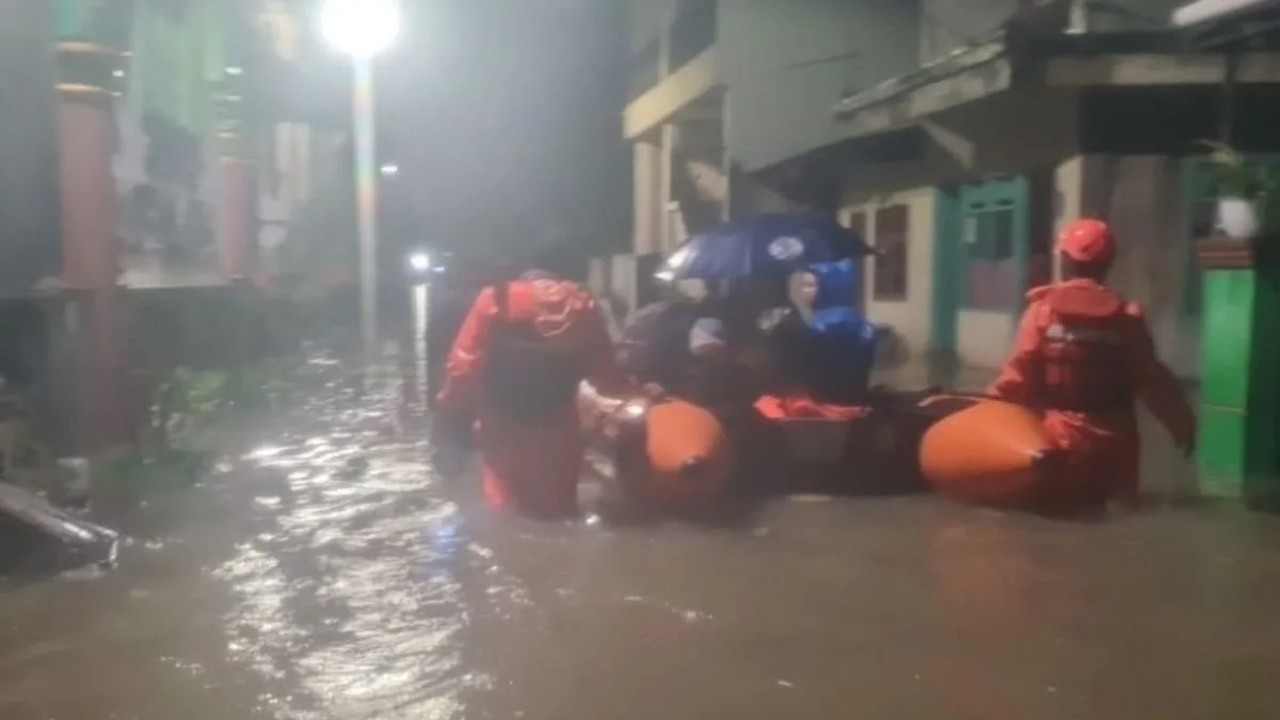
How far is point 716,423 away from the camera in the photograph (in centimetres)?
803

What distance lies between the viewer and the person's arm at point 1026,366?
774 centimetres

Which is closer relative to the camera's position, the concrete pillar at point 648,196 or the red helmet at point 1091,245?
the red helmet at point 1091,245

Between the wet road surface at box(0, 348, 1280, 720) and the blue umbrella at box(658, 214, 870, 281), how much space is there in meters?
1.63

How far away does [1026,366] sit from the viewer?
7852 mm

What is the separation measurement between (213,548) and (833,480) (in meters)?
3.72

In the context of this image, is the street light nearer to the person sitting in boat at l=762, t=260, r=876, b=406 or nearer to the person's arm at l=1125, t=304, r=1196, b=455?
the person sitting in boat at l=762, t=260, r=876, b=406

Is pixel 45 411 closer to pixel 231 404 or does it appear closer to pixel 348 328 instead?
pixel 231 404

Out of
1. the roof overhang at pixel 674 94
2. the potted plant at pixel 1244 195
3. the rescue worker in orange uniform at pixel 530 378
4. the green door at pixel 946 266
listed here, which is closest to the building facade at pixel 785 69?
the roof overhang at pixel 674 94

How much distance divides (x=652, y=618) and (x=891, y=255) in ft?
40.6

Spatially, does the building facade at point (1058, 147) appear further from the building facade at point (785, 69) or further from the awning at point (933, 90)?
the building facade at point (785, 69)

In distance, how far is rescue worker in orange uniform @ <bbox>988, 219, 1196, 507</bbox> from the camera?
7.60 meters

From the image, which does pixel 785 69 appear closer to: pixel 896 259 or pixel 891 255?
pixel 891 255

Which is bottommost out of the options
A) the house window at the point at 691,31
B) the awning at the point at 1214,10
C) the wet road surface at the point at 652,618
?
the wet road surface at the point at 652,618

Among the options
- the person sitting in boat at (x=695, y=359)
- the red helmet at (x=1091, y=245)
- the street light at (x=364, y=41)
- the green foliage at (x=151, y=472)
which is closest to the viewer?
the red helmet at (x=1091, y=245)
